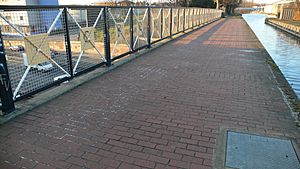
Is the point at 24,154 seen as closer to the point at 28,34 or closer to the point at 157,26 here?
the point at 28,34

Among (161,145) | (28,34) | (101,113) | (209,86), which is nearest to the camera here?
(161,145)

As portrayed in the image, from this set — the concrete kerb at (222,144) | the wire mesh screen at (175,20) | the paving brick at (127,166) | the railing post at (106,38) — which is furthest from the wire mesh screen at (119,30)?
the wire mesh screen at (175,20)

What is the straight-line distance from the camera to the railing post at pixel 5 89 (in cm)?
375

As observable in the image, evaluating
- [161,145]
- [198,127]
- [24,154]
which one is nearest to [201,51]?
[198,127]

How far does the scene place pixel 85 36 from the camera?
6.01 metres

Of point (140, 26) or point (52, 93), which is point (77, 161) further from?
point (140, 26)

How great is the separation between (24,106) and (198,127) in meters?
2.92

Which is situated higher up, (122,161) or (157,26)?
(157,26)

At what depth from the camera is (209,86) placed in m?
5.61

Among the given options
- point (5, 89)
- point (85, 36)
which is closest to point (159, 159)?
point (5, 89)

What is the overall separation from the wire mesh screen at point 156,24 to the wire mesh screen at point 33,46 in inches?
240

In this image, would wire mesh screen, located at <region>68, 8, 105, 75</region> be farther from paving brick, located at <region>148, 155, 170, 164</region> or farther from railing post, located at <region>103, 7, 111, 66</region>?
paving brick, located at <region>148, 155, 170, 164</region>

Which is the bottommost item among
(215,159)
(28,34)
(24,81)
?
(215,159)

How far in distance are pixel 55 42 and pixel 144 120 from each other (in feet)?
8.64
